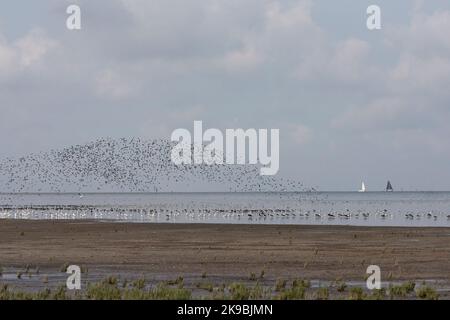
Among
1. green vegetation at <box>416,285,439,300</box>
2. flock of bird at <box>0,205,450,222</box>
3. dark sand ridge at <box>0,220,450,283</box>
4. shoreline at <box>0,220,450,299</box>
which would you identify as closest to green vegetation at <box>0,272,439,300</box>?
green vegetation at <box>416,285,439,300</box>

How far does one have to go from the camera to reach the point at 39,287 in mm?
30031

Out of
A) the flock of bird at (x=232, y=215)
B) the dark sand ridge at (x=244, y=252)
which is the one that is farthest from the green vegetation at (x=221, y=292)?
the flock of bird at (x=232, y=215)

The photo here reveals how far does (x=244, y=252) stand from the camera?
47.4 metres

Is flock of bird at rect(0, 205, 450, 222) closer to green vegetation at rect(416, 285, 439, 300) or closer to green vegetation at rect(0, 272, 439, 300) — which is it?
green vegetation at rect(0, 272, 439, 300)

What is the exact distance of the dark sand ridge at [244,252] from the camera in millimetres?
36844

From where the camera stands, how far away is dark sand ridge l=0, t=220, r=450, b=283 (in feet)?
121

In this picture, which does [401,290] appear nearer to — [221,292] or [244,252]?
[221,292]

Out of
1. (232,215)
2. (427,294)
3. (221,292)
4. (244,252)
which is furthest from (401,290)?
(232,215)

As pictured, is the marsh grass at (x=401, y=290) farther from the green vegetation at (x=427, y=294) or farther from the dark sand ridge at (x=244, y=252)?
A: the dark sand ridge at (x=244, y=252)
